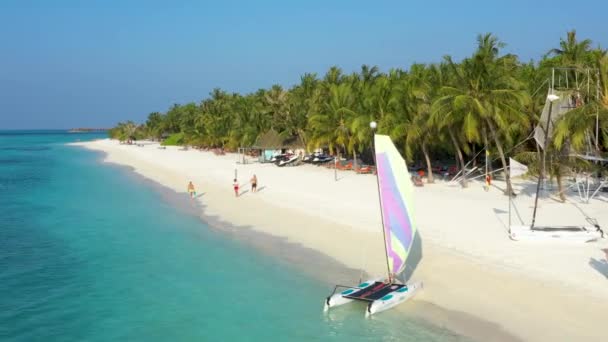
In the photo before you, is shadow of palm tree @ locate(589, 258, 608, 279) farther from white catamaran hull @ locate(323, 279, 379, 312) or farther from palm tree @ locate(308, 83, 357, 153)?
palm tree @ locate(308, 83, 357, 153)

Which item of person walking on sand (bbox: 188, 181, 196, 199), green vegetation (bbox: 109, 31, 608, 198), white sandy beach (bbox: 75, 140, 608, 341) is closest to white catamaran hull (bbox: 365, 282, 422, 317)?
white sandy beach (bbox: 75, 140, 608, 341)

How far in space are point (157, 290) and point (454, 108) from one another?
18978 millimetres

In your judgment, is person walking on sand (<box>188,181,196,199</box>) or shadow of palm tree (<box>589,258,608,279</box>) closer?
shadow of palm tree (<box>589,258,608,279</box>)

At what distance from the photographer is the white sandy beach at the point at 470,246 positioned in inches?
490

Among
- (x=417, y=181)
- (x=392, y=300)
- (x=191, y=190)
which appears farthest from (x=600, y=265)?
(x=191, y=190)

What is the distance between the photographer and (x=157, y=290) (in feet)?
52.7

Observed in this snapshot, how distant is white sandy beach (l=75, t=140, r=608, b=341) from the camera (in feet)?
40.8

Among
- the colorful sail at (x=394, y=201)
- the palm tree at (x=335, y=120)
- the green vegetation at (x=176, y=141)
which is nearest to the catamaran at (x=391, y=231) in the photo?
the colorful sail at (x=394, y=201)

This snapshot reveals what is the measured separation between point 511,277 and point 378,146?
530 cm

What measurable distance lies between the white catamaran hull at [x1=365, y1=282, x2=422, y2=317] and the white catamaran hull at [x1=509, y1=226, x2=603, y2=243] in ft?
18.3

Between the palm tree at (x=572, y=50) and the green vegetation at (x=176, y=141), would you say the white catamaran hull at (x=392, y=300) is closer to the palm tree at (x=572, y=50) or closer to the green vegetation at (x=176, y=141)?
the palm tree at (x=572, y=50)

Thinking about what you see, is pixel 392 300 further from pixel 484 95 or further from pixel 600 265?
pixel 484 95

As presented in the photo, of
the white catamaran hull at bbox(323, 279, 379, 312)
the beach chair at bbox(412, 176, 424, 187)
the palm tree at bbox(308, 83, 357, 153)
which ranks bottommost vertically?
the white catamaran hull at bbox(323, 279, 379, 312)

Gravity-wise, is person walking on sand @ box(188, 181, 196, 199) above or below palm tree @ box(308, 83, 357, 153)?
below
